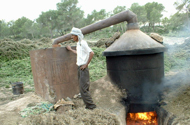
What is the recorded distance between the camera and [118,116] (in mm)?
3441

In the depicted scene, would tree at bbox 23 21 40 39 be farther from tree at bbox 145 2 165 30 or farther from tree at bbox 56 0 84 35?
tree at bbox 145 2 165 30

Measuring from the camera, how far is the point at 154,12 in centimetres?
2991

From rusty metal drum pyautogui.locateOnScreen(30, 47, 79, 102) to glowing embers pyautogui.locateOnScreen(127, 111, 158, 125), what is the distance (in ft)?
5.38

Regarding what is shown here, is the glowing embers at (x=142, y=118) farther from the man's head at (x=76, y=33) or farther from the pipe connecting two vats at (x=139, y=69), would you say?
the man's head at (x=76, y=33)

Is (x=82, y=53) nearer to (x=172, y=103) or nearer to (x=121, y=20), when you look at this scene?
(x=121, y=20)

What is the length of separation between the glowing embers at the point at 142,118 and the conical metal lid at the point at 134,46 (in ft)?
5.20

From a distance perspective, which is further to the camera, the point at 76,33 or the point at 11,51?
the point at 11,51

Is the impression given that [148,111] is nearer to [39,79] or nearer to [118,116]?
[118,116]

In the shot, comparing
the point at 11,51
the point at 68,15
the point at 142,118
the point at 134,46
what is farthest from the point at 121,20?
the point at 68,15

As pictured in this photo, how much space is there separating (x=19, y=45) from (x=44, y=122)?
40.3ft

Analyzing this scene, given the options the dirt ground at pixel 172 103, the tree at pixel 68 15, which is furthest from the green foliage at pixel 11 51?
the tree at pixel 68 15

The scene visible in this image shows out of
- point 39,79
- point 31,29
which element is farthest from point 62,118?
point 31,29

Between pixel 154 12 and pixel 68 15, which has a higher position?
pixel 68 15

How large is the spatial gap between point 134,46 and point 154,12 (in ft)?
95.6
